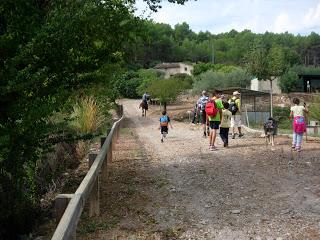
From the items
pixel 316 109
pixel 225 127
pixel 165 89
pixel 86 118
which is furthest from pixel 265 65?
pixel 225 127

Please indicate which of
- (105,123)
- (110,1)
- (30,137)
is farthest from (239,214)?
(105,123)

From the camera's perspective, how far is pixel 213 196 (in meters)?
8.14

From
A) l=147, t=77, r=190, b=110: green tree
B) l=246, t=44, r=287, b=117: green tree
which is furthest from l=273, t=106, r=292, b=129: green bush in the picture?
l=147, t=77, r=190, b=110: green tree

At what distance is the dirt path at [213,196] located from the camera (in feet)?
21.1

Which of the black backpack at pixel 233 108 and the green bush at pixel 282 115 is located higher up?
the black backpack at pixel 233 108

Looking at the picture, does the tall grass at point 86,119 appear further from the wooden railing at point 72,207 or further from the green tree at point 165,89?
the green tree at point 165,89

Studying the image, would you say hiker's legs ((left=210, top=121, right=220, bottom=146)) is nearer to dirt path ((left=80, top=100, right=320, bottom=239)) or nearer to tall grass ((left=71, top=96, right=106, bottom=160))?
dirt path ((left=80, top=100, right=320, bottom=239))

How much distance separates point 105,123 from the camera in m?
19.0

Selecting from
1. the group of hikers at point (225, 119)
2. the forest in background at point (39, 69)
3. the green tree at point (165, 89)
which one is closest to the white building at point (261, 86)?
the green tree at point (165, 89)

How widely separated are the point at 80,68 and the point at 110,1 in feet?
6.27

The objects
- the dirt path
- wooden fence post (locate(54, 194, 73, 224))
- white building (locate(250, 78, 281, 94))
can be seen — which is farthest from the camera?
white building (locate(250, 78, 281, 94))

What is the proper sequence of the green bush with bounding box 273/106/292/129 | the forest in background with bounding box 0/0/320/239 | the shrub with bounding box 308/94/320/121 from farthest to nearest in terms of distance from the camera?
1. the green bush with bounding box 273/106/292/129
2. the shrub with bounding box 308/94/320/121
3. the forest in background with bounding box 0/0/320/239

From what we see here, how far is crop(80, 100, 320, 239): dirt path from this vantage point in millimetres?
6430

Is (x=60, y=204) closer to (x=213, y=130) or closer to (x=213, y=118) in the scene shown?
(x=213, y=130)
